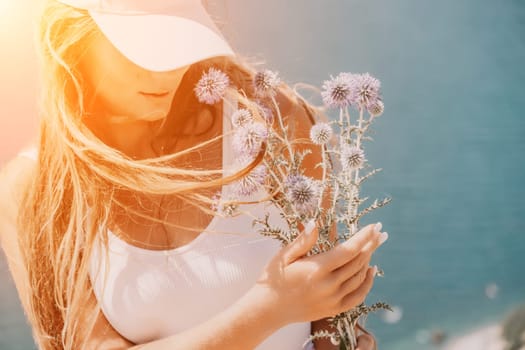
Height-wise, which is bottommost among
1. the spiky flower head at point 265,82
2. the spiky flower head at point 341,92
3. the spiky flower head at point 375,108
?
the spiky flower head at point 375,108

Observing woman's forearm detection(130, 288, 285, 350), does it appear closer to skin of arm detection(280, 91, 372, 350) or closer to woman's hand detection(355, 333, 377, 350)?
woman's hand detection(355, 333, 377, 350)

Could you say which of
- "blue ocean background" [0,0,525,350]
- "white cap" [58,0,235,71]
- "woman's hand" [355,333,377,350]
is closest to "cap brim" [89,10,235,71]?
"white cap" [58,0,235,71]

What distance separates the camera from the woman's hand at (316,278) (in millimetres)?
763

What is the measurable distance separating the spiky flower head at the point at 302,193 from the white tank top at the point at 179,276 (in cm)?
26

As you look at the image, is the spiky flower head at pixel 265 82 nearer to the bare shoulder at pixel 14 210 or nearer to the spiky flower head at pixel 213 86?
the spiky flower head at pixel 213 86

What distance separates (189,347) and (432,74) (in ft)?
6.01

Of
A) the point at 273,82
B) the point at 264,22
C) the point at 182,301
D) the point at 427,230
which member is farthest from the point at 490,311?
the point at 273,82

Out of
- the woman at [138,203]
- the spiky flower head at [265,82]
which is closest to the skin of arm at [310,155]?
the woman at [138,203]

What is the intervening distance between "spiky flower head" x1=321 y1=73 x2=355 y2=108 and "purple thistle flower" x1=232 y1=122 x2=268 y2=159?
0.34 feet

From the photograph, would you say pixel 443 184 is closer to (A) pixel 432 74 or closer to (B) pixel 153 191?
(A) pixel 432 74

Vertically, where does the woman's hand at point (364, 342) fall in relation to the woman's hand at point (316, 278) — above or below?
below

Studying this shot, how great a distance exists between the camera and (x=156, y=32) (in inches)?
34.9

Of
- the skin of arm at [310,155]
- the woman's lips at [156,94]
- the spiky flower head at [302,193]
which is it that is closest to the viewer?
the spiky flower head at [302,193]

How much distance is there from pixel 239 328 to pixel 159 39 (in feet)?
1.37
